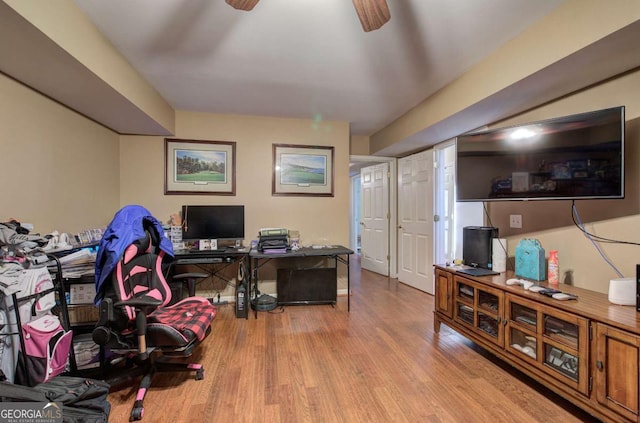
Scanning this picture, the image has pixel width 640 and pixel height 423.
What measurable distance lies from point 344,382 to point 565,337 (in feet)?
4.53

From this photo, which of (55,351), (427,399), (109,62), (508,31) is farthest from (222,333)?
(508,31)

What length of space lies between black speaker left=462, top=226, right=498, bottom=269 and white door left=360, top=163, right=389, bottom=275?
2246 millimetres

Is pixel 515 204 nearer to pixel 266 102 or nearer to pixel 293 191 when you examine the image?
pixel 293 191

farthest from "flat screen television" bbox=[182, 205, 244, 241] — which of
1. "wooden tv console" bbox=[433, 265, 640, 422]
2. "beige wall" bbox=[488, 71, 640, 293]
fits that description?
"beige wall" bbox=[488, 71, 640, 293]

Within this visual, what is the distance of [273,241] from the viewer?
334 centimetres

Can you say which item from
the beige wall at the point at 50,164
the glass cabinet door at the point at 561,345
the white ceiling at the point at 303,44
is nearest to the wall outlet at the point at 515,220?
the glass cabinet door at the point at 561,345

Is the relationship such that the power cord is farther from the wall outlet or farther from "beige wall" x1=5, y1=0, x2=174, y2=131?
"beige wall" x1=5, y1=0, x2=174, y2=131

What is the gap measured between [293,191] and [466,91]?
2.26 metres

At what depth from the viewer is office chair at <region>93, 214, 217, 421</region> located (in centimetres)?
168

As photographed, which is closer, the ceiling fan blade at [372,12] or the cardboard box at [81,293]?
the ceiling fan blade at [372,12]

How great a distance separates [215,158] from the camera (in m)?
3.67

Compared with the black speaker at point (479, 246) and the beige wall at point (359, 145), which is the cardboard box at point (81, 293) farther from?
the beige wall at point (359, 145)

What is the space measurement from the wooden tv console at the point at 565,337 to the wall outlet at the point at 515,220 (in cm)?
49

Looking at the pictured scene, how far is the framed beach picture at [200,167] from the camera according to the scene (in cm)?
357
